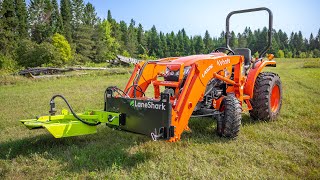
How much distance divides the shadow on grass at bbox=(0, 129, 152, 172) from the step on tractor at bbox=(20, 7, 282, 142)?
0.33 m

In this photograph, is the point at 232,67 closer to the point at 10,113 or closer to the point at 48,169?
the point at 48,169

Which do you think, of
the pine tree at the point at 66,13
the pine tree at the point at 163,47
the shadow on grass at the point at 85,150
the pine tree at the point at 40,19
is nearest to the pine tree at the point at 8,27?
the pine tree at the point at 40,19

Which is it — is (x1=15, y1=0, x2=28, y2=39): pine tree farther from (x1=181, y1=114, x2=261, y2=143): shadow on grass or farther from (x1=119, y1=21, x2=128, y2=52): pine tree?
(x1=181, y1=114, x2=261, y2=143): shadow on grass

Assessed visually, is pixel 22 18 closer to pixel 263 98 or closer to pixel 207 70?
pixel 263 98

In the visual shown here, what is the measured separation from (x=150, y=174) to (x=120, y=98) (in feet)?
4.23

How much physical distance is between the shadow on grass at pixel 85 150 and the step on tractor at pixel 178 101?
33 cm

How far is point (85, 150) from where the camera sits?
4652mm

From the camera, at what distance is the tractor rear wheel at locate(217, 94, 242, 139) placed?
16.2ft

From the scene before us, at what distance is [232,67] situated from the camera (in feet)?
19.7

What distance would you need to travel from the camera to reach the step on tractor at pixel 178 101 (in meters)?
4.18

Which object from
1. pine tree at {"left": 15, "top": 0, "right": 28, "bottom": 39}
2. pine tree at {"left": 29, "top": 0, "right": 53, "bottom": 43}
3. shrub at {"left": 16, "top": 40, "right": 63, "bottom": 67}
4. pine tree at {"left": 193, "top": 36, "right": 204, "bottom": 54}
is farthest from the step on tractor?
pine tree at {"left": 193, "top": 36, "right": 204, "bottom": 54}

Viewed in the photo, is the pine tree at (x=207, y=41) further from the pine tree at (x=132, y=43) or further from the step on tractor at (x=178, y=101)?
the step on tractor at (x=178, y=101)

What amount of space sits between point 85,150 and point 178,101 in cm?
166

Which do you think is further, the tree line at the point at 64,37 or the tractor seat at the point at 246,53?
the tree line at the point at 64,37
